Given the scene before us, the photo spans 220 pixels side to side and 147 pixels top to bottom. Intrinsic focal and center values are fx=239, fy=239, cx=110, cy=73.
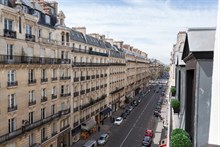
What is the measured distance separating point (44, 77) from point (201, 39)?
3166cm

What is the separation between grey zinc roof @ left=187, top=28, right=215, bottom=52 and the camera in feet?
18.1

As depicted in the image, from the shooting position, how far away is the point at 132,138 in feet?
160

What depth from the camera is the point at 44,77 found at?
1379 inches

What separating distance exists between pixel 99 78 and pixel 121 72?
2327cm

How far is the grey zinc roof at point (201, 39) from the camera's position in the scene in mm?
5512

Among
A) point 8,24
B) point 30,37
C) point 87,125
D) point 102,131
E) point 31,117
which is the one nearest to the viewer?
point 8,24

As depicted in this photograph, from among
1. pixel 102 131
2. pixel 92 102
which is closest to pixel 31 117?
pixel 92 102

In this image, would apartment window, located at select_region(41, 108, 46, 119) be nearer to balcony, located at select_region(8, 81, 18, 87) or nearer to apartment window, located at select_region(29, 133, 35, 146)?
apartment window, located at select_region(29, 133, 35, 146)

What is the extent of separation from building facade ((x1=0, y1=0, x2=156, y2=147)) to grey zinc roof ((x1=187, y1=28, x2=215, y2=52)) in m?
24.5

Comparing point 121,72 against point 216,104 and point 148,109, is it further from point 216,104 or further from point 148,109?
point 216,104

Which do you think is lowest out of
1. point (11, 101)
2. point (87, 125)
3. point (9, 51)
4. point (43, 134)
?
point (87, 125)

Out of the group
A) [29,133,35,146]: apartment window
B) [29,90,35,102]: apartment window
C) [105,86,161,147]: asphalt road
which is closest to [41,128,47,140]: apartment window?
[29,133,35,146]: apartment window

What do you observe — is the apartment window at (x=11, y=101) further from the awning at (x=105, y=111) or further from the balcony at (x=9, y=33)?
the awning at (x=105, y=111)

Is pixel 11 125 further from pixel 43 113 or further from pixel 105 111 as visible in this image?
pixel 105 111
